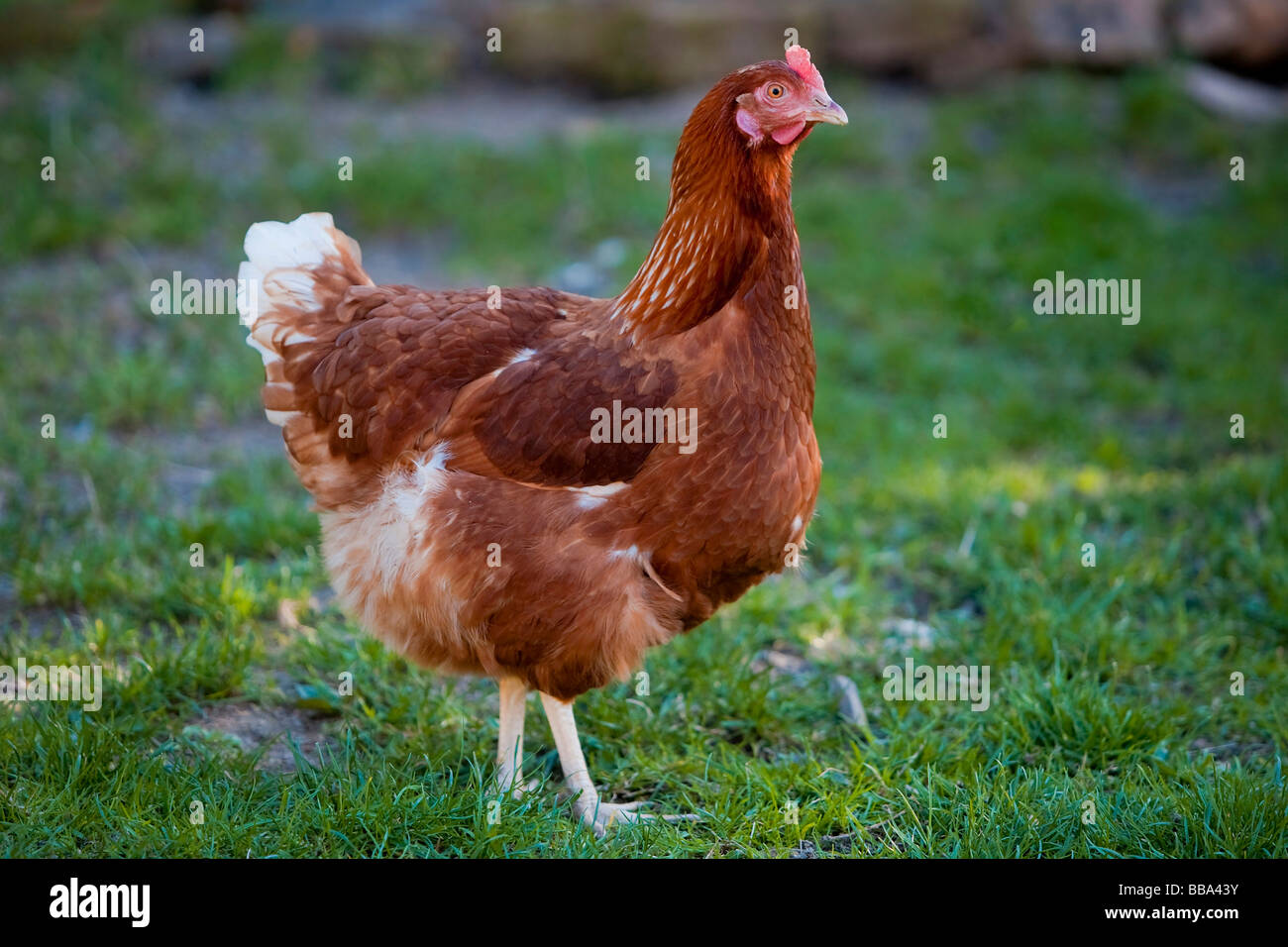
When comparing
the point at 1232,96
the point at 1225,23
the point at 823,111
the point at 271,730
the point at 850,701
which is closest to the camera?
the point at 823,111

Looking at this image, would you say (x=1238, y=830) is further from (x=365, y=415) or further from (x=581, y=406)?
(x=365, y=415)

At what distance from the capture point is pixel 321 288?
3707 mm

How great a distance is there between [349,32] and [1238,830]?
820 cm

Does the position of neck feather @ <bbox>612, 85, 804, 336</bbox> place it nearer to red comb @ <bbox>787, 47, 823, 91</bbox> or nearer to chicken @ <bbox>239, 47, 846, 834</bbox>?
chicken @ <bbox>239, 47, 846, 834</bbox>

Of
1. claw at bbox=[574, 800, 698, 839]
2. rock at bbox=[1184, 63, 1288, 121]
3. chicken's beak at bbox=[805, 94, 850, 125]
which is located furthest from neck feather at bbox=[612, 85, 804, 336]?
rock at bbox=[1184, 63, 1288, 121]

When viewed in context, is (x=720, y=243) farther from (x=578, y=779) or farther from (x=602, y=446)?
(x=578, y=779)

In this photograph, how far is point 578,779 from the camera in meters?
3.51

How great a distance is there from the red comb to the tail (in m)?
1.44

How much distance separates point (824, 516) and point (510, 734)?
212 cm

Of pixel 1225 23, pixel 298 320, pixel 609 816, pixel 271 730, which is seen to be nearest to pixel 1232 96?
pixel 1225 23

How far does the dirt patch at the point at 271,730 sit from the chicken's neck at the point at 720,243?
1.57m

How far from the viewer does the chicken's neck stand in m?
3.27
